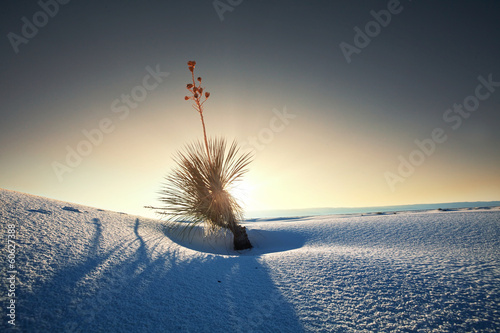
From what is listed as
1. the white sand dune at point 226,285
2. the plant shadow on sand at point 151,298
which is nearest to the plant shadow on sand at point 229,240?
the white sand dune at point 226,285

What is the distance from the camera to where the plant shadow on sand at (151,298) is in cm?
110

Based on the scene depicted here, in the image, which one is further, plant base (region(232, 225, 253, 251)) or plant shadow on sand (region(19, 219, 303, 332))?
plant base (region(232, 225, 253, 251))

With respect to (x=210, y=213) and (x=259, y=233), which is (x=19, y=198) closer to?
(x=210, y=213)

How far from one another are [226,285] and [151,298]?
1.80 ft

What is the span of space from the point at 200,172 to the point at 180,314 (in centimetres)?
244

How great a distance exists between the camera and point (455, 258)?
191 centimetres

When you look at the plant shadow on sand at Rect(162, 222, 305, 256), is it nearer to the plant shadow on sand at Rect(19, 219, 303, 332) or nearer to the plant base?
the plant base

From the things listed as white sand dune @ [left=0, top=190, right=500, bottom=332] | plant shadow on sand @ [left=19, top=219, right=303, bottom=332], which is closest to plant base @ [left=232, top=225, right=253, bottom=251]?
white sand dune @ [left=0, top=190, right=500, bottom=332]

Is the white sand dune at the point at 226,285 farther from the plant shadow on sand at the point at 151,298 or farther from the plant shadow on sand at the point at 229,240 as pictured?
the plant shadow on sand at the point at 229,240

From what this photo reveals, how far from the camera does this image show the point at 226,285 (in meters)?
1.59

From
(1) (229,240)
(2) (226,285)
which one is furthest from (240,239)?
(2) (226,285)

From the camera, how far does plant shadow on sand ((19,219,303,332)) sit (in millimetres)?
1098

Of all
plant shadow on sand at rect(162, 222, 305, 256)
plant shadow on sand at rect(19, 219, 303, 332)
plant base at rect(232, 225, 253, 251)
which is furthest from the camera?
plant base at rect(232, 225, 253, 251)

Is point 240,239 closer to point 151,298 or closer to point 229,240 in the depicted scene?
point 229,240
